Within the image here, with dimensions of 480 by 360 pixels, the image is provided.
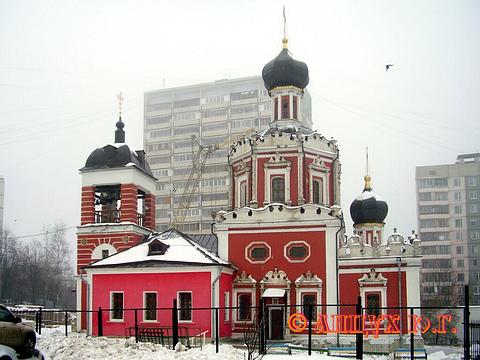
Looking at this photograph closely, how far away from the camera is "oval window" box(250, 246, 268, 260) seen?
3281 cm

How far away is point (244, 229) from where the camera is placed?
33156 millimetres

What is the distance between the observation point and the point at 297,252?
3247 centimetres

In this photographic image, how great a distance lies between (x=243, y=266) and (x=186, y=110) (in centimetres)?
5708

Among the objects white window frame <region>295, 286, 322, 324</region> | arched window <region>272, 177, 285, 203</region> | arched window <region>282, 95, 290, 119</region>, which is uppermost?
arched window <region>282, 95, 290, 119</region>

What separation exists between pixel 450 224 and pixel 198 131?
34.7 meters

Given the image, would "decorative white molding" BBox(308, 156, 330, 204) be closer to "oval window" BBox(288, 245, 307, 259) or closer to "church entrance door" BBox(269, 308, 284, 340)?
"oval window" BBox(288, 245, 307, 259)

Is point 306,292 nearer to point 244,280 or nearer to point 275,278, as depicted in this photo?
point 275,278

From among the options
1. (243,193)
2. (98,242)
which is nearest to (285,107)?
(243,193)

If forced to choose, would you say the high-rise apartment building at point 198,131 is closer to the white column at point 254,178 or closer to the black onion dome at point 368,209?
the black onion dome at point 368,209

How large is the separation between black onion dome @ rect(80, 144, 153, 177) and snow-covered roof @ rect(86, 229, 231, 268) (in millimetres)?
5309

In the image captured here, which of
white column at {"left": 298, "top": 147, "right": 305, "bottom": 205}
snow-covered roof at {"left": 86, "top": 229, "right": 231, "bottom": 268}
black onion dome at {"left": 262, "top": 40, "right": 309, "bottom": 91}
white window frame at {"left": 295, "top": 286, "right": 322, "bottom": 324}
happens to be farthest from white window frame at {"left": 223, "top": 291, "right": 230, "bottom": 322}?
black onion dome at {"left": 262, "top": 40, "right": 309, "bottom": 91}

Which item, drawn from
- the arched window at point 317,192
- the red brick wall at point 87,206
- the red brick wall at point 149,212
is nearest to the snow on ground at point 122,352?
the red brick wall at point 87,206

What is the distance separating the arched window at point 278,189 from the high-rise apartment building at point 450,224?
3279cm

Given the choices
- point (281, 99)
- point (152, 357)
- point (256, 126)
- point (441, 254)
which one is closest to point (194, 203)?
point (256, 126)
